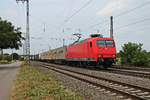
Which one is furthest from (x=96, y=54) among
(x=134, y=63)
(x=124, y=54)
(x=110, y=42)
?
(x=124, y=54)

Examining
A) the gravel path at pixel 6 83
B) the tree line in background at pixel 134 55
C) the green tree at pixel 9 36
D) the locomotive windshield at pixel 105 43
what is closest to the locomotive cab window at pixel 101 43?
the locomotive windshield at pixel 105 43

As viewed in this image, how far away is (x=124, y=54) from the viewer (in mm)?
46750

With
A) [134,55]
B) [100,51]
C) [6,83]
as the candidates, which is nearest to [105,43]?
[100,51]

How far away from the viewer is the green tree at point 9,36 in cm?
5869

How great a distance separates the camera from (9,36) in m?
60.0

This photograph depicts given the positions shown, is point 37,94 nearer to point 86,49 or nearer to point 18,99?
point 18,99

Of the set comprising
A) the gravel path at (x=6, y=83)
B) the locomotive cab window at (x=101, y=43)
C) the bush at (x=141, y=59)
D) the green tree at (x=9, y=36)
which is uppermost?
the green tree at (x=9, y=36)

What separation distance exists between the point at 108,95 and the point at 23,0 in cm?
4010

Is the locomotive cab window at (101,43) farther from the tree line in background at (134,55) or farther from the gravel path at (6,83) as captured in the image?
the gravel path at (6,83)

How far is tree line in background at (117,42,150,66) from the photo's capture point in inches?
1646

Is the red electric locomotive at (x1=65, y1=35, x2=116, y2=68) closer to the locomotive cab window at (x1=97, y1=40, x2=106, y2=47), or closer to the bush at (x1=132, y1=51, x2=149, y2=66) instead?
the locomotive cab window at (x1=97, y1=40, x2=106, y2=47)

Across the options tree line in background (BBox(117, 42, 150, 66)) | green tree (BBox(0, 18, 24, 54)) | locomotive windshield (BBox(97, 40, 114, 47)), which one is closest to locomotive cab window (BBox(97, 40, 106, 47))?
→ locomotive windshield (BBox(97, 40, 114, 47))

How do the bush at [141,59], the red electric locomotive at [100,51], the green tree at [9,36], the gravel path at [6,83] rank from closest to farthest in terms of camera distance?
the gravel path at [6,83] < the red electric locomotive at [100,51] < the bush at [141,59] < the green tree at [9,36]

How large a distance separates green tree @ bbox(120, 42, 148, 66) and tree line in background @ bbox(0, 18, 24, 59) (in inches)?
816
